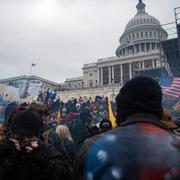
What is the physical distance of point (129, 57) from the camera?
68438 millimetres

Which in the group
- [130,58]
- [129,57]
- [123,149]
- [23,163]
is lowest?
[23,163]

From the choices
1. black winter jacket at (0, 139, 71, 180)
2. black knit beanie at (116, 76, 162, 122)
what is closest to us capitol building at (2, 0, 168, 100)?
black winter jacket at (0, 139, 71, 180)

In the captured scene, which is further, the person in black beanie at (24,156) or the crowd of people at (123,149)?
the person in black beanie at (24,156)

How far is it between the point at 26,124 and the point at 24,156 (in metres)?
0.25

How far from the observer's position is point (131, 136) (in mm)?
1541

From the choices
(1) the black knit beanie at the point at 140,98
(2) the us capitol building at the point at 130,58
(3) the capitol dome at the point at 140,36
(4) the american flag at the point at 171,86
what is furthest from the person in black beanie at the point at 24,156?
(3) the capitol dome at the point at 140,36

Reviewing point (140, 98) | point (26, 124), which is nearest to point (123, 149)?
point (140, 98)

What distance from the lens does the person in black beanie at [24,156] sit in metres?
2.04

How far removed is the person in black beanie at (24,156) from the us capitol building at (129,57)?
62869 mm

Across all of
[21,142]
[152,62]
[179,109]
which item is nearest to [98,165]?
[21,142]

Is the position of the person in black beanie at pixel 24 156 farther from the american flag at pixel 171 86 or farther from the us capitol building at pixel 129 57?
the us capitol building at pixel 129 57

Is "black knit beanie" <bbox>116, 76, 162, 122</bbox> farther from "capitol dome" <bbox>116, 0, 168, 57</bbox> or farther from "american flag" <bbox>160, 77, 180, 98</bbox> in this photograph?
"capitol dome" <bbox>116, 0, 168, 57</bbox>

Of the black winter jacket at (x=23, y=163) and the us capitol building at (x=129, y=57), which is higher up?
the us capitol building at (x=129, y=57)

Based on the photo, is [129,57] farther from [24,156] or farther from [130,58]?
[24,156]
